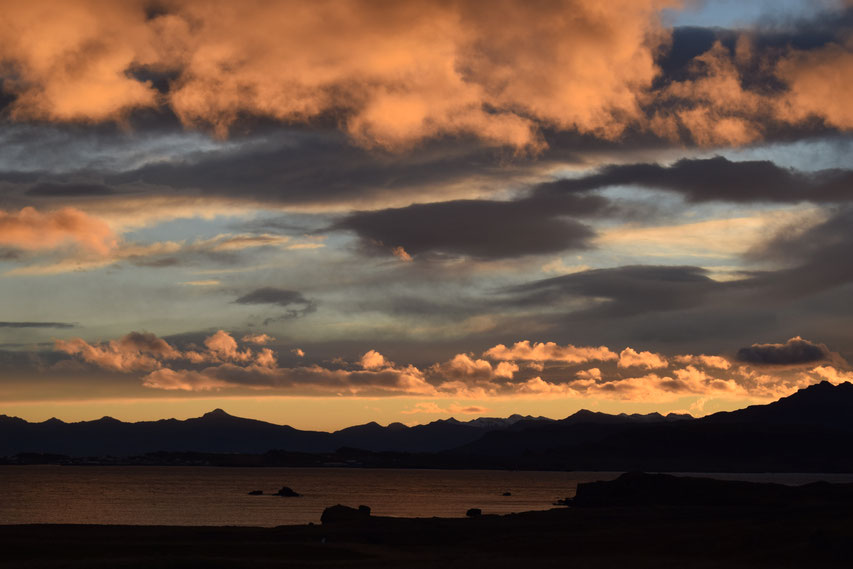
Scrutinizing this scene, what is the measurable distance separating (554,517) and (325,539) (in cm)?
3739

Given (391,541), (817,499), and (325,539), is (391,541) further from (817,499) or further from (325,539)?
(817,499)

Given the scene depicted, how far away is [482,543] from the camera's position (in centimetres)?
8344

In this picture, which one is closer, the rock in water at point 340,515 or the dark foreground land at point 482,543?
the dark foreground land at point 482,543

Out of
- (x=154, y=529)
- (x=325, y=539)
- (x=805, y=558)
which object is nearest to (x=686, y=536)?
(x=805, y=558)

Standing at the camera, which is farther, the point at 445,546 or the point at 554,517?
the point at 554,517

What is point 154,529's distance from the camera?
95.6m

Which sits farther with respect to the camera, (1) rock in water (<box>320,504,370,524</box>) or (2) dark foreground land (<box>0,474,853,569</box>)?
(1) rock in water (<box>320,504,370,524</box>)

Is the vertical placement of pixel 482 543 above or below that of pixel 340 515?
below

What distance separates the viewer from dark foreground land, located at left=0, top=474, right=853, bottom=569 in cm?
6462

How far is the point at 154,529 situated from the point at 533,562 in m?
47.4

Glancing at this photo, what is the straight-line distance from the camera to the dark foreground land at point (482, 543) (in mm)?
64625

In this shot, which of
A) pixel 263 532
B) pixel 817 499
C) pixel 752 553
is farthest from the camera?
pixel 817 499

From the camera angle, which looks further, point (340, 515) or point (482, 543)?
point (340, 515)

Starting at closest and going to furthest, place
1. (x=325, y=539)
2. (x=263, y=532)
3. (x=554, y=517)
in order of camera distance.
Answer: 1. (x=325, y=539)
2. (x=263, y=532)
3. (x=554, y=517)
